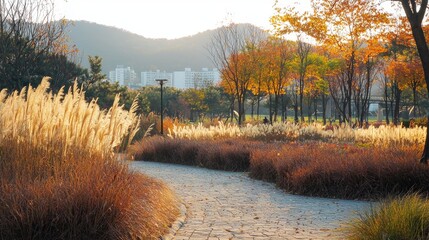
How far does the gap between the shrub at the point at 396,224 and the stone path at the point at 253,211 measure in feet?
1.99

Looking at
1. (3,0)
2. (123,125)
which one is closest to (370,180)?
(123,125)

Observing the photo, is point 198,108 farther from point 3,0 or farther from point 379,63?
point 3,0

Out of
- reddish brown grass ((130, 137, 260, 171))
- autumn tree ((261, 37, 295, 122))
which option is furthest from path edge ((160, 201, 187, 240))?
autumn tree ((261, 37, 295, 122))

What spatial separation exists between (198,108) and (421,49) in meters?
54.4

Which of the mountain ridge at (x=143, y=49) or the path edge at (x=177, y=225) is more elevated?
the mountain ridge at (x=143, y=49)

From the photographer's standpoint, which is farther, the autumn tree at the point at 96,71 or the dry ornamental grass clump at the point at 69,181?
the autumn tree at the point at 96,71

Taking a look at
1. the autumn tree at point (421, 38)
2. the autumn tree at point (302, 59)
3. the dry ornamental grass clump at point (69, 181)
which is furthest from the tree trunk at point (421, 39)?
the autumn tree at point (302, 59)

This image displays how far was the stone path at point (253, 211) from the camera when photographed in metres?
5.88

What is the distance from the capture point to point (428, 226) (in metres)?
4.71

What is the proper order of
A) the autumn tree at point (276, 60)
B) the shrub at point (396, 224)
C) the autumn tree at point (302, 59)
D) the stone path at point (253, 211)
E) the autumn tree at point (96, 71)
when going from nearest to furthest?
the shrub at point (396, 224) < the stone path at point (253, 211) < the autumn tree at point (276, 60) < the autumn tree at point (302, 59) < the autumn tree at point (96, 71)

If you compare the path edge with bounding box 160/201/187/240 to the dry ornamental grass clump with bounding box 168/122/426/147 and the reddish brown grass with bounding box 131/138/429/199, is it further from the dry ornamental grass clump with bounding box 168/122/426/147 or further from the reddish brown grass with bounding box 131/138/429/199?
the dry ornamental grass clump with bounding box 168/122/426/147

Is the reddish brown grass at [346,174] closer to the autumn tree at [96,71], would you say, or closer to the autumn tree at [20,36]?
the autumn tree at [20,36]

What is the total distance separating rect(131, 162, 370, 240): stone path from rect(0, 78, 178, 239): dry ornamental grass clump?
1.93 feet

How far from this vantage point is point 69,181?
17.0ft
